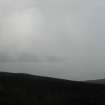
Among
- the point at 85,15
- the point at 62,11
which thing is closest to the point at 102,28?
the point at 85,15

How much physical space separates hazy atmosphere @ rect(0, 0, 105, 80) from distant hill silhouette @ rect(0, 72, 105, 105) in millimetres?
395

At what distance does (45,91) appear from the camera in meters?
1.56

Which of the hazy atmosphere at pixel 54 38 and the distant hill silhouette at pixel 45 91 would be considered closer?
the distant hill silhouette at pixel 45 91

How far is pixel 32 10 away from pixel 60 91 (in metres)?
0.81

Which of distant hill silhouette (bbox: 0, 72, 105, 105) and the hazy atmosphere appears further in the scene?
the hazy atmosphere

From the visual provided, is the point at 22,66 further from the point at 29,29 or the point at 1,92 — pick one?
the point at 1,92

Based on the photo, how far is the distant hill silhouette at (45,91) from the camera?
1.51 metres

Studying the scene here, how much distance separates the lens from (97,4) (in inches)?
76.3

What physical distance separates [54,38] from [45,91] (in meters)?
0.60

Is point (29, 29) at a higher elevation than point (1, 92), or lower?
higher

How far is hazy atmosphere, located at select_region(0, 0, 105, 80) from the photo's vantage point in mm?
1958

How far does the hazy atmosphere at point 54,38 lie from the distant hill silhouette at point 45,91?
0.40 metres

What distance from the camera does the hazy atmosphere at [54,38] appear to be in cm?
196

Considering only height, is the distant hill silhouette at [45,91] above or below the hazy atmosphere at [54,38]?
below
